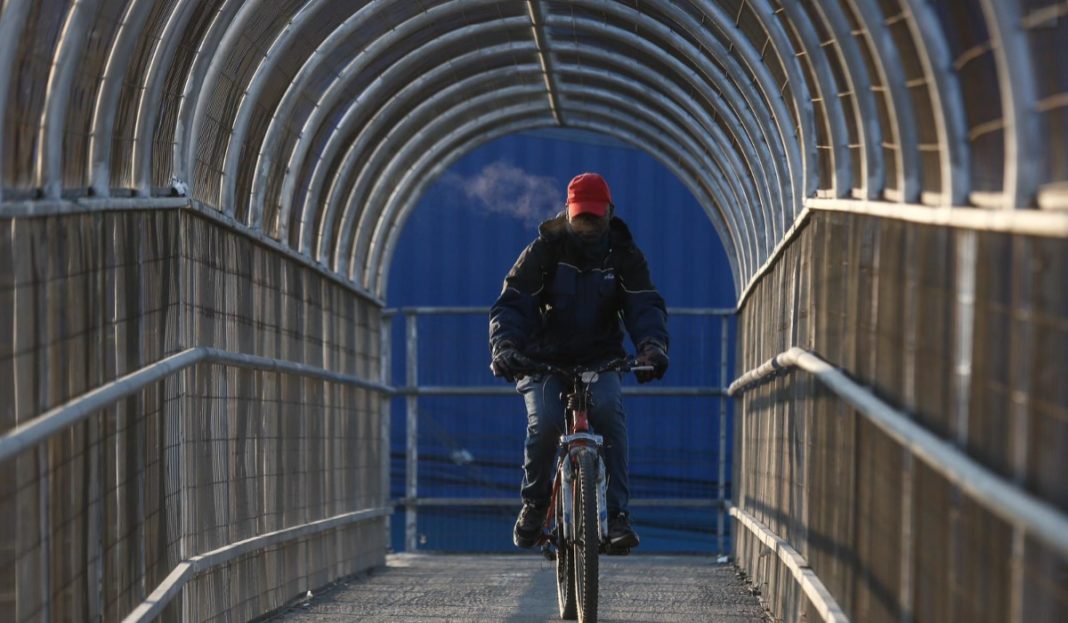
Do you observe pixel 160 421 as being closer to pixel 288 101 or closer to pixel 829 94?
pixel 829 94

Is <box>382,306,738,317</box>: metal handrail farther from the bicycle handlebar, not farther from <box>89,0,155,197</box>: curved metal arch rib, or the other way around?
<box>89,0,155,197</box>: curved metal arch rib

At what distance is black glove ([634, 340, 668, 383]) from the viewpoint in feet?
25.9

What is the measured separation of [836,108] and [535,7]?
5168 mm

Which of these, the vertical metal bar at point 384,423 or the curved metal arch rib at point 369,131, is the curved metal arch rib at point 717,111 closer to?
the curved metal arch rib at point 369,131

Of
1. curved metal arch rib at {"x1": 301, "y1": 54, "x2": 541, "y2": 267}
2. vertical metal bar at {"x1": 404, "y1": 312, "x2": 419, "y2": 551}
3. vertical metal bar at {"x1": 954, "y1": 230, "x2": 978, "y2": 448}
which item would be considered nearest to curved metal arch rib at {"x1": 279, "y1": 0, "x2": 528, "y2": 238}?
curved metal arch rib at {"x1": 301, "y1": 54, "x2": 541, "y2": 267}

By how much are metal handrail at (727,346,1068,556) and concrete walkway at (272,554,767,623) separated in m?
3.46

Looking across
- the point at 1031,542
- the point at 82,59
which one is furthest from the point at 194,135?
the point at 1031,542

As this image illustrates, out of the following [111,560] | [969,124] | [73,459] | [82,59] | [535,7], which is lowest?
[111,560]

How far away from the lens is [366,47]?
1131 centimetres

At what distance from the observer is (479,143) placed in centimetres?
1555

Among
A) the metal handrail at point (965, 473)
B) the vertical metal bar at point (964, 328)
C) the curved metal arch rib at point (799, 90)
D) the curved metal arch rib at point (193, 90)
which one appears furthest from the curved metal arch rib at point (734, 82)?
the vertical metal bar at point (964, 328)

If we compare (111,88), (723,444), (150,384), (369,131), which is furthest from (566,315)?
(723,444)

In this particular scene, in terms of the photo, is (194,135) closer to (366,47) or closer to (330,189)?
(366,47)

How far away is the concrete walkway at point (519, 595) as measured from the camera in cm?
919
